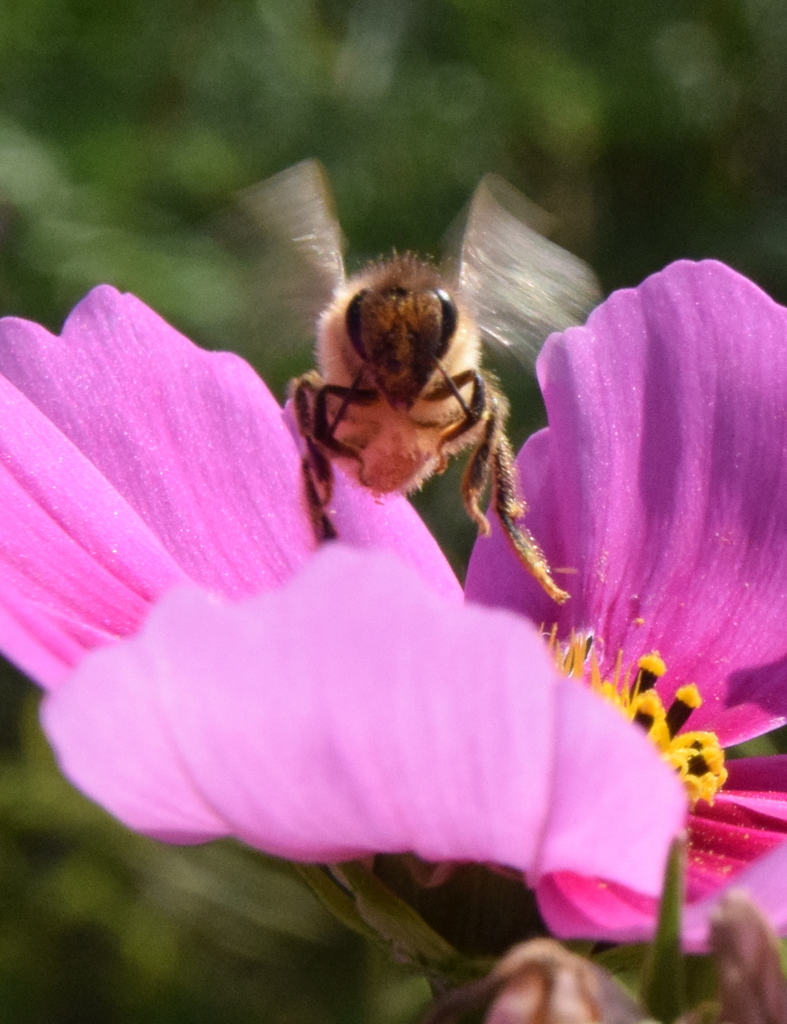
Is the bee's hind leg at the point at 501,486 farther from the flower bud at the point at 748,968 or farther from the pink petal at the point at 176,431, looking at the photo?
the flower bud at the point at 748,968

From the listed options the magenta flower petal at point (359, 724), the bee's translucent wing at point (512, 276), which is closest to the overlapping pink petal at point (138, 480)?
the bee's translucent wing at point (512, 276)

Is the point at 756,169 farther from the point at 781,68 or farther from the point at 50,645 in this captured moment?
the point at 50,645

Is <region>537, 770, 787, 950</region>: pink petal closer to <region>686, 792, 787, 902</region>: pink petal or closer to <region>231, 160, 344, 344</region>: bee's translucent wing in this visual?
<region>686, 792, 787, 902</region>: pink petal

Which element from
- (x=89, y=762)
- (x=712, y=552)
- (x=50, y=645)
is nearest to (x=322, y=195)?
(x=712, y=552)

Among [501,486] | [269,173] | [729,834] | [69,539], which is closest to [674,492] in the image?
[501,486]

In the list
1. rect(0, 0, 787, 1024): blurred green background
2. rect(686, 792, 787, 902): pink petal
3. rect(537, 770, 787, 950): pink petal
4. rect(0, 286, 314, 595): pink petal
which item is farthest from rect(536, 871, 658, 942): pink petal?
rect(0, 0, 787, 1024): blurred green background

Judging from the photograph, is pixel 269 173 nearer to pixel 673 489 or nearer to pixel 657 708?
pixel 673 489
